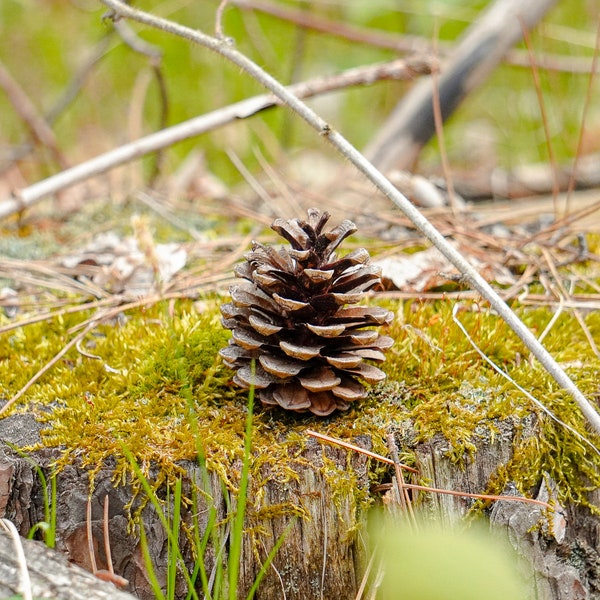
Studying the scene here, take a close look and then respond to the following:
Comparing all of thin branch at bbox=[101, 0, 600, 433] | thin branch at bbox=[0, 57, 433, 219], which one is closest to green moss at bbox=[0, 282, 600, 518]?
thin branch at bbox=[101, 0, 600, 433]

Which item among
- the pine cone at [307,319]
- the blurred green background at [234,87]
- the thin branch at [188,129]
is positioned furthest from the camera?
the blurred green background at [234,87]

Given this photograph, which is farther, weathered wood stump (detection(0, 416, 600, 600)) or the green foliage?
weathered wood stump (detection(0, 416, 600, 600))

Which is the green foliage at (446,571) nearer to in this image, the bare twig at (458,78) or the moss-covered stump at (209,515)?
the moss-covered stump at (209,515)

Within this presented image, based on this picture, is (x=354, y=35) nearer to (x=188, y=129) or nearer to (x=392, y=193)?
(x=188, y=129)

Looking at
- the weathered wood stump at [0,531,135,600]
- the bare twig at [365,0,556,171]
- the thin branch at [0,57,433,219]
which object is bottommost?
the weathered wood stump at [0,531,135,600]

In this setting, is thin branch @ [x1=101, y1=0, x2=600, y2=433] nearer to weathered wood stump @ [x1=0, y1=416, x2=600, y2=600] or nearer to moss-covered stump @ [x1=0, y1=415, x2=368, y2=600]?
weathered wood stump @ [x1=0, y1=416, x2=600, y2=600]

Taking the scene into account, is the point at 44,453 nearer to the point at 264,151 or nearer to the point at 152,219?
the point at 152,219

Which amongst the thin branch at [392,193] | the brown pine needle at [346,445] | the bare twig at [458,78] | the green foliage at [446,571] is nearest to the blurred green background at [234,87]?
the bare twig at [458,78]
